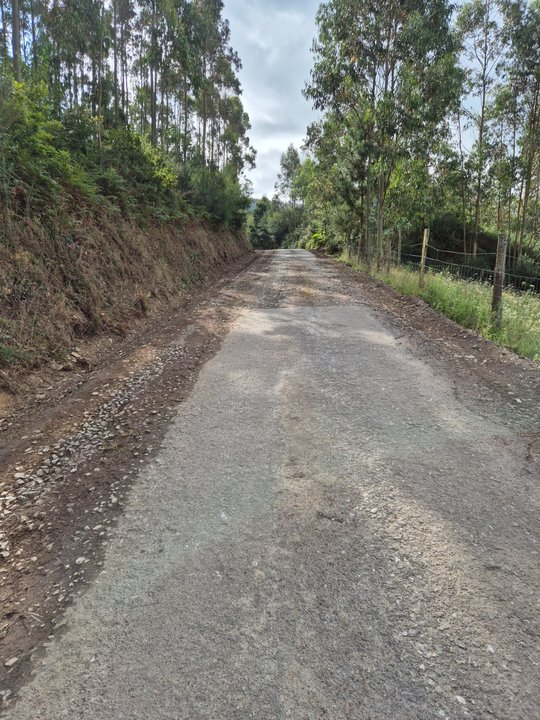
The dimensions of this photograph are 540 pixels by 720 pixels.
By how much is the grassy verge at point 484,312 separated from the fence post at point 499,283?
114 millimetres

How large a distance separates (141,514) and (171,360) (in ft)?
10.3

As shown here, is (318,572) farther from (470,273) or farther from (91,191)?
(470,273)

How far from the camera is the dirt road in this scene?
1.63 metres

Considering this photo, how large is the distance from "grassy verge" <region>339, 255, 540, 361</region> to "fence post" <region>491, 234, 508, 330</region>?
114 mm

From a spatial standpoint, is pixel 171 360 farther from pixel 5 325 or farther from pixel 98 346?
pixel 5 325

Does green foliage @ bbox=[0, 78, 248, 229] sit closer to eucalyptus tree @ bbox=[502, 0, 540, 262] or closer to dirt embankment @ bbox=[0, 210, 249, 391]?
dirt embankment @ bbox=[0, 210, 249, 391]

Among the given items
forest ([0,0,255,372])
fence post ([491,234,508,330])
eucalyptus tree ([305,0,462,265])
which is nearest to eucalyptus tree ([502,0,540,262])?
eucalyptus tree ([305,0,462,265])

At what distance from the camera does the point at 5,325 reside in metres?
4.82

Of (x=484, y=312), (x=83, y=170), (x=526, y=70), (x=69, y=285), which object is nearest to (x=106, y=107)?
(x=83, y=170)

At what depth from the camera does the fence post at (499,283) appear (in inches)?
255

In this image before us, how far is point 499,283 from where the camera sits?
259 inches

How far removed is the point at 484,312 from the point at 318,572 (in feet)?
20.7

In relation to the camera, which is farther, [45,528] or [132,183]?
[132,183]

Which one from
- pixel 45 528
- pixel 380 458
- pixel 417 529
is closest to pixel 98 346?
pixel 45 528
